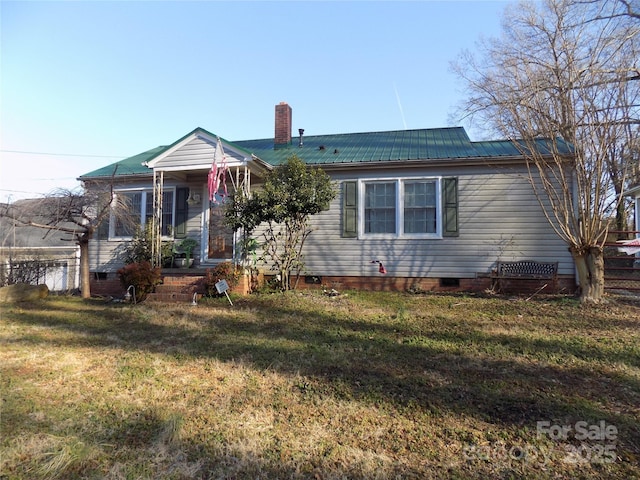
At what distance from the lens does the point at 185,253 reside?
1034cm

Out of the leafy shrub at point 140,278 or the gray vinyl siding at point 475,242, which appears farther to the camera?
the gray vinyl siding at point 475,242

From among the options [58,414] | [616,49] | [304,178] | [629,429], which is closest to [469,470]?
[629,429]

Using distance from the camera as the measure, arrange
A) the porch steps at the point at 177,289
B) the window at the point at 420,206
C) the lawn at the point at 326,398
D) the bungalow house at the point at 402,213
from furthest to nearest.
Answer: the window at the point at 420,206 < the bungalow house at the point at 402,213 < the porch steps at the point at 177,289 < the lawn at the point at 326,398

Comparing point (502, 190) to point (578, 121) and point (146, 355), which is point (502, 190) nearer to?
point (578, 121)

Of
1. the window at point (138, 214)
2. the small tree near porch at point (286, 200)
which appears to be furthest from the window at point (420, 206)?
the window at point (138, 214)

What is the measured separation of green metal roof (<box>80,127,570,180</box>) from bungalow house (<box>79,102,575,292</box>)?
0.05 m

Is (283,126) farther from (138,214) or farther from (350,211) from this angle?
(138,214)

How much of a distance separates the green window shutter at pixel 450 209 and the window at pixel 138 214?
24.3 ft

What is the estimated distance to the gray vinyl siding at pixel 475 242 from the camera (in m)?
8.73

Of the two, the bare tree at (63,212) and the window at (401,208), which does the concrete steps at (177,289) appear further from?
the window at (401,208)

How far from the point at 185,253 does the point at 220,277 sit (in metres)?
2.48

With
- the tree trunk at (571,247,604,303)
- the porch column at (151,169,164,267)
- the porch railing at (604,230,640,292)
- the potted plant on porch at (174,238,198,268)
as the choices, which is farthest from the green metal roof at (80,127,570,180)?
the porch railing at (604,230,640,292)

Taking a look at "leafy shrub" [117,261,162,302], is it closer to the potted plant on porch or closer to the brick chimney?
the potted plant on porch

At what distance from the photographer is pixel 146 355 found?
15.5ft
